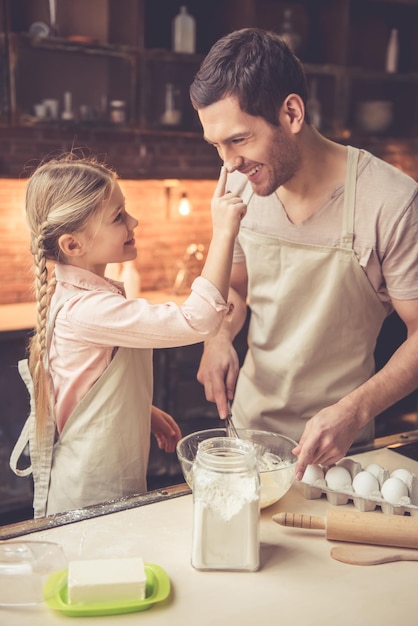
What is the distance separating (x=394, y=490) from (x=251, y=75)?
101cm

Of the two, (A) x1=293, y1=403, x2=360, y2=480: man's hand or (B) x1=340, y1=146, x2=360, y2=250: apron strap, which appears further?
(B) x1=340, y1=146, x2=360, y2=250: apron strap

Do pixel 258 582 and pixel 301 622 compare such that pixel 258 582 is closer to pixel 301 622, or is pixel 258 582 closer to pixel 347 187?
pixel 301 622

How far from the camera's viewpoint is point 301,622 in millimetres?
1032

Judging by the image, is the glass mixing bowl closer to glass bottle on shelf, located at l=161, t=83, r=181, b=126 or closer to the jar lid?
the jar lid

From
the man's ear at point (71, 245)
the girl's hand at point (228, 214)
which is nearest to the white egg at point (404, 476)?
the girl's hand at point (228, 214)

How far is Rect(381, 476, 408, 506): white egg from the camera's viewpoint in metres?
1.35

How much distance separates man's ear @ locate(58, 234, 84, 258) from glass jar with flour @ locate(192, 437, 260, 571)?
69 centimetres

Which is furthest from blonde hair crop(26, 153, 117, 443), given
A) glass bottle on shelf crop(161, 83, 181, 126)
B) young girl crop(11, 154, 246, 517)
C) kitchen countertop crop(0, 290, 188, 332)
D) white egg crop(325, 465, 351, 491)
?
glass bottle on shelf crop(161, 83, 181, 126)

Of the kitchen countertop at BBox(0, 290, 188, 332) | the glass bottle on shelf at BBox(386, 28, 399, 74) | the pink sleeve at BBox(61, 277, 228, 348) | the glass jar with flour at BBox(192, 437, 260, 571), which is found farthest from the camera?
the glass bottle on shelf at BBox(386, 28, 399, 74)

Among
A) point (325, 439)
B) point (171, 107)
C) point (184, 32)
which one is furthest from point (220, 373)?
point (184, 32)

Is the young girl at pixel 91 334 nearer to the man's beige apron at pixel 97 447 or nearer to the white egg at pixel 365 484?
the man's beige apron at pixel 97 447

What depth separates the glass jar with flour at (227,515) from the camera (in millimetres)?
1151

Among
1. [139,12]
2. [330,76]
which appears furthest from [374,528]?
[330,76]

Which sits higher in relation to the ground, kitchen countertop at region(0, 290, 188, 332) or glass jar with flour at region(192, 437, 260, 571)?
glass jar with flour at region(192, 437, 260, 571)
